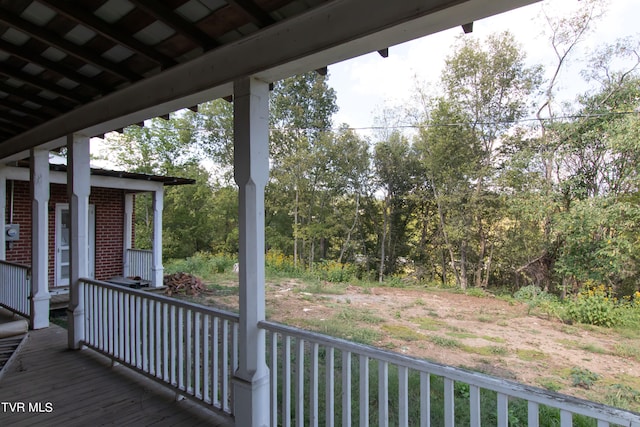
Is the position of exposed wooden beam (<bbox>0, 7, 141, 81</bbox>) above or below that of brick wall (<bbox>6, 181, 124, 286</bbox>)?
above

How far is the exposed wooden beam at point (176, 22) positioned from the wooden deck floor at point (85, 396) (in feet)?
8.59

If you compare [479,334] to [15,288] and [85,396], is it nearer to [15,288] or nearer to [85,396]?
[85,396]

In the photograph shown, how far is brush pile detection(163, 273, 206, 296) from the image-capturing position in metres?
8.58

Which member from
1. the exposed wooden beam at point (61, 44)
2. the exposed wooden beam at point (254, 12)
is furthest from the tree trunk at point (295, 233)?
the exposed wooden beam at point (254, 12)

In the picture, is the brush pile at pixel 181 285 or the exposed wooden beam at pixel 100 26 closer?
the exposed wooden beam at pixel 100 26

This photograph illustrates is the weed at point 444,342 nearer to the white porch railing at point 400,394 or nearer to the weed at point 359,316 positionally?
the weed at point 359,316

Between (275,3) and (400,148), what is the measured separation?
11137mm

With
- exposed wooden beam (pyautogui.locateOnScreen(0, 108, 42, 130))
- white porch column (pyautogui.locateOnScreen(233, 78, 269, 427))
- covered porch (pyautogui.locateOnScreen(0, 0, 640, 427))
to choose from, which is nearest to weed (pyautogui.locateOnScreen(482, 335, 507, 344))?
covered porch (pyautogui.locateOnScreen(0, 0, 640, 427))

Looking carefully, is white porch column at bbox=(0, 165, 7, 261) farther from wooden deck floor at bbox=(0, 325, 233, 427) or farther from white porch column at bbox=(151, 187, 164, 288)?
wooden deck floor at bbox=(0, 325, 233, 427)

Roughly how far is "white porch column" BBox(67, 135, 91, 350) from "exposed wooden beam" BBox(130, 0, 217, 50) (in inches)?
96.9

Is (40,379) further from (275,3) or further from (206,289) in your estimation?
(206,289)

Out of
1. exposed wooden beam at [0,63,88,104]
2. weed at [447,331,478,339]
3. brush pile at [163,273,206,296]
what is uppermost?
exposed wooden beam at [0,63,88,104]

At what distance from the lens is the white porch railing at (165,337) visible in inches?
103

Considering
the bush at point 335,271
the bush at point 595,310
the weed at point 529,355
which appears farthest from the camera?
the bush at point 335,271
